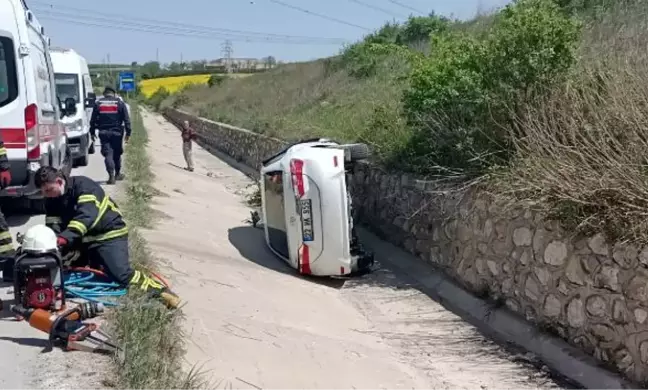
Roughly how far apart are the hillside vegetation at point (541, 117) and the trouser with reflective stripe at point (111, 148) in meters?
4.55

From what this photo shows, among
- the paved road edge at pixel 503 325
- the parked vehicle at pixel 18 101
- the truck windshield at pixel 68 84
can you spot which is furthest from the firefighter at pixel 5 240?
the truck windshield at pixel 68 84

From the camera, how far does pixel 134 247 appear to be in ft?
25.5

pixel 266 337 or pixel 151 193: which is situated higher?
pixel 151 193

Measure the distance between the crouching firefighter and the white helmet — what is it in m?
0.25

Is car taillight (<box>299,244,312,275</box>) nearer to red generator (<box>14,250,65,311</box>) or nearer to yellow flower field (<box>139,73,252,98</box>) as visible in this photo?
red generator (<box>14,250,65,311</box>)

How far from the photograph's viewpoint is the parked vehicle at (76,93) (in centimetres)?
1728

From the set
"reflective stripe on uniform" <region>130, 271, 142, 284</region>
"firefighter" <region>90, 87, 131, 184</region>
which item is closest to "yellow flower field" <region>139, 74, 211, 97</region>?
"firefighter" <region>90, 87, 131, 184</region>

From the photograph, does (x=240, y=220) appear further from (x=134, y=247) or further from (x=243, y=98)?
(x=243, y=98)

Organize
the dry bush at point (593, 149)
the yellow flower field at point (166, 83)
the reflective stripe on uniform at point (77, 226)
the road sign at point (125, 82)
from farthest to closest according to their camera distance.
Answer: the yellow flower field at point (166, 83)
the road sign at point (125, 82)
the dry bush at point (593, 149)
the reflective stripe on uniform at point (77, 226)

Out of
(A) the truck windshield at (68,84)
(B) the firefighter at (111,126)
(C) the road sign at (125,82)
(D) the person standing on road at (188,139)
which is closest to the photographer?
(B) the firefighter at (111,126)

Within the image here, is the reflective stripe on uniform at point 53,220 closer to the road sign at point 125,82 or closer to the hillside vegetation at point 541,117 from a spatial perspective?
the hillside vegetation at point 541,117

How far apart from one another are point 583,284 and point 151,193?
28.8 ft

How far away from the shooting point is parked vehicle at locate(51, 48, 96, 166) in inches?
680

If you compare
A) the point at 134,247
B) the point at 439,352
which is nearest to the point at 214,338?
the point at 134,247
